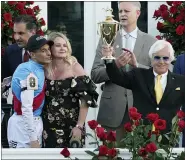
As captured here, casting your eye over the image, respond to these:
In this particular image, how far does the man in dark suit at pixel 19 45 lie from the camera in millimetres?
5969

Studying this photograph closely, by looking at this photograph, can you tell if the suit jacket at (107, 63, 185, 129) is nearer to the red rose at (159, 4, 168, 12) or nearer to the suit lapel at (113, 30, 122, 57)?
the suit lapel at (113, 30, 122, 57)

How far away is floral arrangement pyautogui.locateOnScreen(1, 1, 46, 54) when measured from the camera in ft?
22.0

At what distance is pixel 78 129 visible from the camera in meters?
5.46

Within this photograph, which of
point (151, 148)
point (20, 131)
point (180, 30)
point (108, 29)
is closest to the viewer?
point (151, 148)

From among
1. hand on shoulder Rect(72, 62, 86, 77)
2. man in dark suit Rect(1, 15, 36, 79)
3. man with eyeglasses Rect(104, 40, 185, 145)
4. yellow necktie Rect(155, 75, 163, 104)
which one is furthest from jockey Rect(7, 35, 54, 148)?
yellow necktie Rect(155, 75, 163, 104)

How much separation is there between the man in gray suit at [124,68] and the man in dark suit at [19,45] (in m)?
0.60

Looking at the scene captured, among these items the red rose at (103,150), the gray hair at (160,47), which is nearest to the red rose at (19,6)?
the gray hair at (160,47)

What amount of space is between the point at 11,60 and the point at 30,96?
726 millimetres

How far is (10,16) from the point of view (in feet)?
21.9

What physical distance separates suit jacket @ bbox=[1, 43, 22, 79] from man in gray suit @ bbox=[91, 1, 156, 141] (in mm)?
652

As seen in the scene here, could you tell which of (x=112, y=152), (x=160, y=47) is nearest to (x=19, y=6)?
(x=160, y=47)

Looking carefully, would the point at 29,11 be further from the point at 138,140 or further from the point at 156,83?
the point at 138,140

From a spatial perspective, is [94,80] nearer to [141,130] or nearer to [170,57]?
[170,57]

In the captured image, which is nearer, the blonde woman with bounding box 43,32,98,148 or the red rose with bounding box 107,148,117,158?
the red rose with bounding box 107,148,117,158
